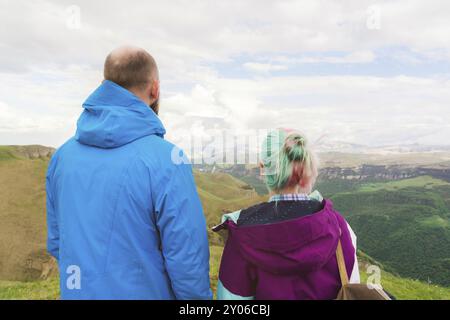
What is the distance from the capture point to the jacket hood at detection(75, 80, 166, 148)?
411cm

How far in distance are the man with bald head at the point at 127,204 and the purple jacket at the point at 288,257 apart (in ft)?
1.26

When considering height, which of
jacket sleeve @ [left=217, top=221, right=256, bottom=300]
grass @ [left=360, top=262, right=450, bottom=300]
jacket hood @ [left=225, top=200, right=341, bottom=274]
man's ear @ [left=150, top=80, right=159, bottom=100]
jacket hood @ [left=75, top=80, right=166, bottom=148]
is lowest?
grass @ [left=360, top=262, right=450, bottom=300]

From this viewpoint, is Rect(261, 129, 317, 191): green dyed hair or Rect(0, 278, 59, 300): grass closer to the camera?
Rect(261, 129, 317, 191): green dyed hair

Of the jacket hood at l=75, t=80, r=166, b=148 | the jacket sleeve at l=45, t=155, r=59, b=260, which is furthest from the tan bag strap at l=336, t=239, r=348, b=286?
the jacket sleeve at l=45, t=155, r=59, b=260

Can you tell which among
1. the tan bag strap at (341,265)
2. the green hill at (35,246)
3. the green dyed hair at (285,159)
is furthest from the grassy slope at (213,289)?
the green dyed hair at (285,159)

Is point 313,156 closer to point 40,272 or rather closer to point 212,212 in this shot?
point 40,272

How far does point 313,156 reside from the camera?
4.27 m

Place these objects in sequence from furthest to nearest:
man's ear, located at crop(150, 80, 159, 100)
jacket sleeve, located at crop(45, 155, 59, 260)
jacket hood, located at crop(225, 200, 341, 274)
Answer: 1. jacket sleeve, located at crop(45, 155, 59, 260)
2. man's ear, located at crop(150, 80, 159, 100)
3. jacket hood, located at crop(225, 200, 341, 274)

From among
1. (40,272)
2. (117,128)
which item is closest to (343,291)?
(117,128)

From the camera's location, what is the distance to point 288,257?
400 centimetres

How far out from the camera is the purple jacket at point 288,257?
402cm

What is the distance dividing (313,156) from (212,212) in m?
108

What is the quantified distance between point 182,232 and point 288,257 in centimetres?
113

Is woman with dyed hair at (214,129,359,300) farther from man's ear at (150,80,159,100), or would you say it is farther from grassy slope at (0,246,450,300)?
grassy slope at (0,246,450,300)
